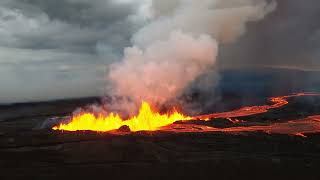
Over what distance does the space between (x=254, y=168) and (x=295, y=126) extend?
19.5 metres

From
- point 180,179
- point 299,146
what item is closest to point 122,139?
point 180,179

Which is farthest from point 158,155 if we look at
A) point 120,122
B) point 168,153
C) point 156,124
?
point 120,122

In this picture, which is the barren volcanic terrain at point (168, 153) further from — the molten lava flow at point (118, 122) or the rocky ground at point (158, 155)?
the molten lava flow at point (118, 122)

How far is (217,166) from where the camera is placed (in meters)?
32.9

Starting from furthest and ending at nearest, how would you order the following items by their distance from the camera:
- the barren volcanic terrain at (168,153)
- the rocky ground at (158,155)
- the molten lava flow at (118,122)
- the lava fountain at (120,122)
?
1. the molten lava flow at (118,122)
2. the lava fountain at (120,122)
3. the barren volcanic terrain at (168,153)
4. the rocky ground at (158,155)

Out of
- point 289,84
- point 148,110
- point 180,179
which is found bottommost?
point 180,179

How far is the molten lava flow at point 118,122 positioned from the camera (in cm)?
5150

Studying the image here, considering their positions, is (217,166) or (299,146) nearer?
(217,166)

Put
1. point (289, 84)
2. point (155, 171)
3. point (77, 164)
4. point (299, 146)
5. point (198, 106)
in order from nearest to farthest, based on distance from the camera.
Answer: point (155, 171)
point (77, 164)
point (299, 146)
point (198, 106)
point (289, 84)

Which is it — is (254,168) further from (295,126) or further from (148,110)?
(148,110)

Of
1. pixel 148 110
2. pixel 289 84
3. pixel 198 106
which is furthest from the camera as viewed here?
pixel 289 84

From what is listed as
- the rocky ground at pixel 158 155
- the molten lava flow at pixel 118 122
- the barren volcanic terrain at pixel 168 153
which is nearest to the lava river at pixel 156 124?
the molten lava flow at pixel 118 122

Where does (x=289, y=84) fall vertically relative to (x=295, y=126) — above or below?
above

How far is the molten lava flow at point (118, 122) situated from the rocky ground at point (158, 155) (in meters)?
6.18
